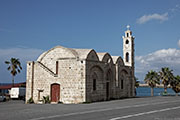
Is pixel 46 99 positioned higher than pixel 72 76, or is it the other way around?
pixel 72 76

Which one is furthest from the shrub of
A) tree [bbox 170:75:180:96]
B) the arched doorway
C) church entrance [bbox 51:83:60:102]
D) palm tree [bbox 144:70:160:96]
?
tree [bbox 170:75:180:96]

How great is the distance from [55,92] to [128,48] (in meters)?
17.6

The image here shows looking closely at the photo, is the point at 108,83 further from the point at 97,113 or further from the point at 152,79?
the point at 152,79

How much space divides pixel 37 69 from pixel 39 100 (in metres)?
4.07

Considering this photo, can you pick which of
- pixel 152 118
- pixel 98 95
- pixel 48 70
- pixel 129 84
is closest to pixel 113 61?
pixel 129 84

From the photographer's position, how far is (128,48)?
4034 centimetres

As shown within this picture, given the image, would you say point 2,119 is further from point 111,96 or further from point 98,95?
point 111,96

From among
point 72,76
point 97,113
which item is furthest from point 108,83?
point 97,113

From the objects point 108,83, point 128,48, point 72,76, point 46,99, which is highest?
point 128,48

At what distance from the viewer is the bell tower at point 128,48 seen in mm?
40000

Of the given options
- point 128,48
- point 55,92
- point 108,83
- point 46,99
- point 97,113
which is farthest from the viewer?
point 128,48

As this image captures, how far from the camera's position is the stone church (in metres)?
27.0

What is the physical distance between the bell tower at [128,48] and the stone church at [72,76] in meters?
6.56

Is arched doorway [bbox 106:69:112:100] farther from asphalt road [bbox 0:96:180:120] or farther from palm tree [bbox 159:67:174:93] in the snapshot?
palm tree [bbox 159:67:174:93]
